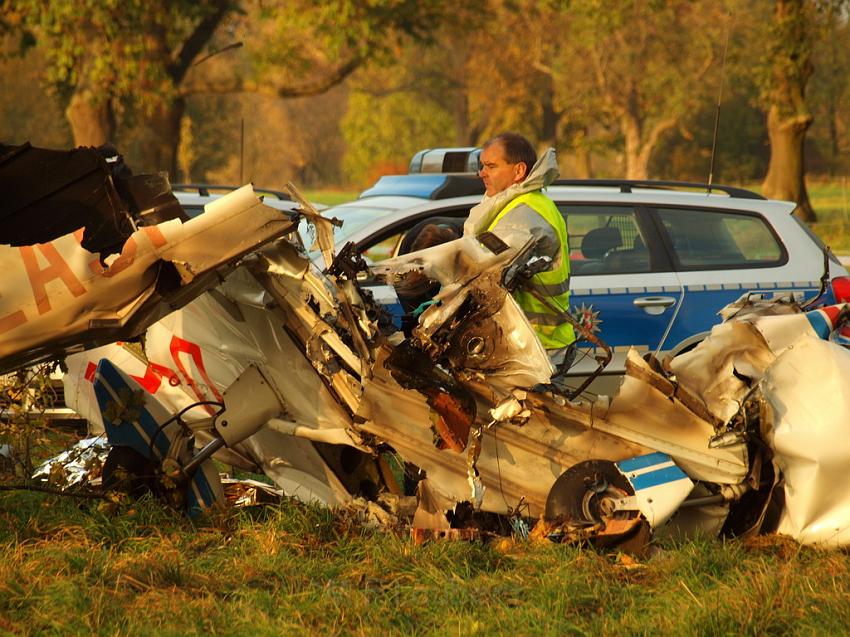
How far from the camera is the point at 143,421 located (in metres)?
5.38

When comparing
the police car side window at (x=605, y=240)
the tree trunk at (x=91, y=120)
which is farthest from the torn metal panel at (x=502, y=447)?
the tree trunk at (x=91, y=120)

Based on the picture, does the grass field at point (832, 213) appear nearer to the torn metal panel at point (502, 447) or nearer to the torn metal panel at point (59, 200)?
the torn metal panel at point (502, 447)

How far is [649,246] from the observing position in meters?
7.98

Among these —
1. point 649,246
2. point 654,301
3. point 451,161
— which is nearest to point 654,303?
point 654,301

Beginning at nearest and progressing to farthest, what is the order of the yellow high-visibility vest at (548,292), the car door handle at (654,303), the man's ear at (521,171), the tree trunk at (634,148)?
the yellow high-visibility vest at (548,292) → the man's ear at (521,171) → the car door handle at (654,303) → the tree trunk at (634,148)

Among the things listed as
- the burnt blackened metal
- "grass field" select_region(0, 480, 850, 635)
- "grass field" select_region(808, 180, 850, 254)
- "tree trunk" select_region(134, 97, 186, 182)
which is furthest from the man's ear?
"tree trunk" select_region(134, 97, 186, 182)

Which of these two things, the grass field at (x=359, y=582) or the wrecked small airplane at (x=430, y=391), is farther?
the wrecked small airplane at (x=430, y=391)

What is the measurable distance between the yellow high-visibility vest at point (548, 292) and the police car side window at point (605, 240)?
2.61 meters

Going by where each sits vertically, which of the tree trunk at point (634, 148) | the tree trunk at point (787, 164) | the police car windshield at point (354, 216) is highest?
the police car windshield at point (354, 216)

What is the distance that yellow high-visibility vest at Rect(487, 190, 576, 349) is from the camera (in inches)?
197

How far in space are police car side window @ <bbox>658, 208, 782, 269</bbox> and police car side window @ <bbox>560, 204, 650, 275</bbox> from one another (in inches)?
9.8

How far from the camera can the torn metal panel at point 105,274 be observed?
4.50 metres

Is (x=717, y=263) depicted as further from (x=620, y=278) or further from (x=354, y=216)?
(x=354, y=216)

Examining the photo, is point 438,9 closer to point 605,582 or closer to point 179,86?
point 179,86
